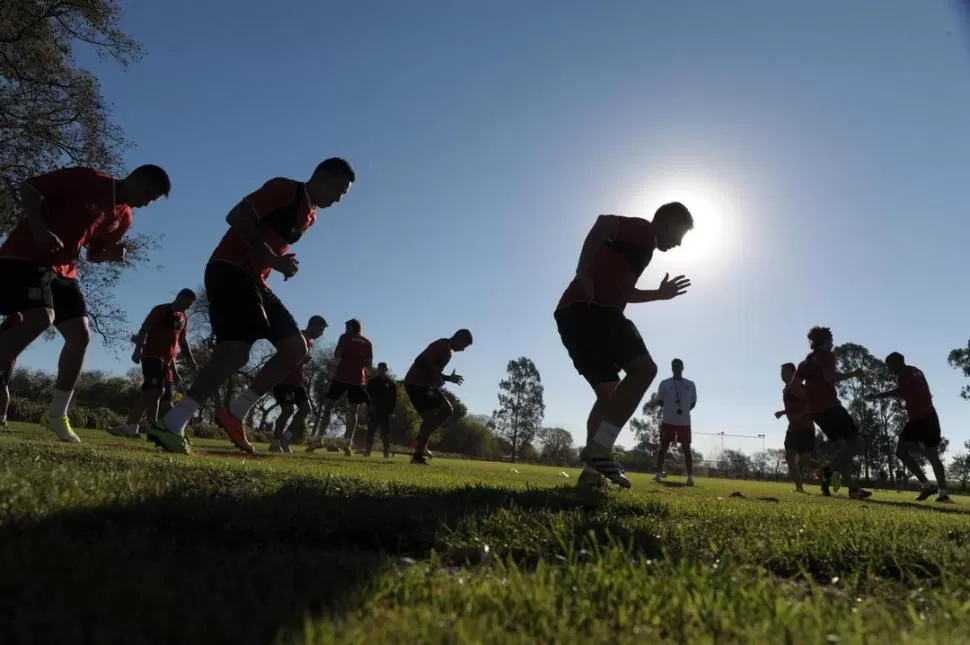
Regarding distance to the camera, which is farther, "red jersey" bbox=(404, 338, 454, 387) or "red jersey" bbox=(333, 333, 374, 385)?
"red jersey" bbox=(333, 333, 374, 385)

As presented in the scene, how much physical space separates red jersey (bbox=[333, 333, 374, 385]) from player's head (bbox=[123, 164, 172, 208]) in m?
8.90

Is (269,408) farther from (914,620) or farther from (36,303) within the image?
(914,620)

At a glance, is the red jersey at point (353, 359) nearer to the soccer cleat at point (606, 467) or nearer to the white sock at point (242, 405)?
the white sock at point (242, 405)

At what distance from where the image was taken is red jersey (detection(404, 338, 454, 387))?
42.2 feet

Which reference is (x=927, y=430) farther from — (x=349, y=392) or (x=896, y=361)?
(x=349, y=392)

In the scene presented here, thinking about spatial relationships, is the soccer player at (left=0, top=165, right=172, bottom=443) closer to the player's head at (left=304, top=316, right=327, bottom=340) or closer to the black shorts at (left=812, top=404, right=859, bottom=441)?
the player's head at (left=304, top=316, right=327, bottom=340)

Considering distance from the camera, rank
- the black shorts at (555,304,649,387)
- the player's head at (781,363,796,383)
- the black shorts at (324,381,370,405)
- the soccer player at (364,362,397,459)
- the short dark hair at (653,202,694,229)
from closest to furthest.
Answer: the black shorts at (555,304,649,387), the short dark hair at (653,202,694,229), the player's head at (781,363,796,383), the black shorts at (324,381,370,405), the soccer player at (364,362,397,459)

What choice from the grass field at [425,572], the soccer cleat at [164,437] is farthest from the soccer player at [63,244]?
the grass field at [425,572]

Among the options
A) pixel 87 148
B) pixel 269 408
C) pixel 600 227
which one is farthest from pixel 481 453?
pixel 600 227

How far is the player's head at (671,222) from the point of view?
20.1 feet

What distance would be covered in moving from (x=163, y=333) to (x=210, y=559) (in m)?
11.1

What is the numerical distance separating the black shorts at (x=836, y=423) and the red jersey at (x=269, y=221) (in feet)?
32.2

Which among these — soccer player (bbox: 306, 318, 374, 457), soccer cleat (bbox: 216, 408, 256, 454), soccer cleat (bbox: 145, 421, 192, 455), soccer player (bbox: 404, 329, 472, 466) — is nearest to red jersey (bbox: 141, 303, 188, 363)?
soccer player (bbox: 306, 318, 374, 457)

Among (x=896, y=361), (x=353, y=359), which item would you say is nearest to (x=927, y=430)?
(x=896, y=361)
